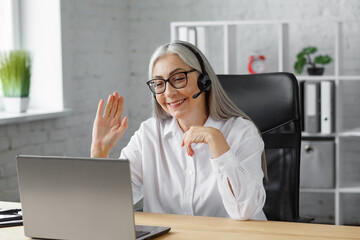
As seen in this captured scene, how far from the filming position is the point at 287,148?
2.22m

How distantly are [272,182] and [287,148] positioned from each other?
0.14 m

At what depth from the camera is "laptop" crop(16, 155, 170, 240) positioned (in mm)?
1335

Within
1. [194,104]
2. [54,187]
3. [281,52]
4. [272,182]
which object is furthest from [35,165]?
[281,52]

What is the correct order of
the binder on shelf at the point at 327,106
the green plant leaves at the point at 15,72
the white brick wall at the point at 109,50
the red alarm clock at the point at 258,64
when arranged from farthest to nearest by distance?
the red alarm clock at the point at 258,64, the binder on shelf at the point at 327,106, the white brick wall at the point at 109,50, the green plant leaves at the point at 15,72

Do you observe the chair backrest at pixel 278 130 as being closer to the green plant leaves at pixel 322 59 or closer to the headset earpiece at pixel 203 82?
the headset earpiece at pixel 203 82

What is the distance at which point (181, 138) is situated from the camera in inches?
79.7

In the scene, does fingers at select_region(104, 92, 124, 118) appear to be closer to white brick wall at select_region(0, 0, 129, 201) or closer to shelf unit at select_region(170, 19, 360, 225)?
white brick wall at select_region(0, 0, 129, 201)

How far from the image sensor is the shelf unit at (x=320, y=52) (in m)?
3.72

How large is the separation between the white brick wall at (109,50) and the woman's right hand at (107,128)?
4.44ft

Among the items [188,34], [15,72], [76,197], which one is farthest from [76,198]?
[188,34]

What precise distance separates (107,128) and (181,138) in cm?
26

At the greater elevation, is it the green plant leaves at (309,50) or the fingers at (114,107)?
the green plant leaves at (309,50)

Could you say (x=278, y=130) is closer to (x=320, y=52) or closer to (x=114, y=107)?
(x=114, y=107)

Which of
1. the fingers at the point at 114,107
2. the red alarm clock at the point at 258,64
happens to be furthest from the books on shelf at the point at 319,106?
the fingers at the point at 114,107
